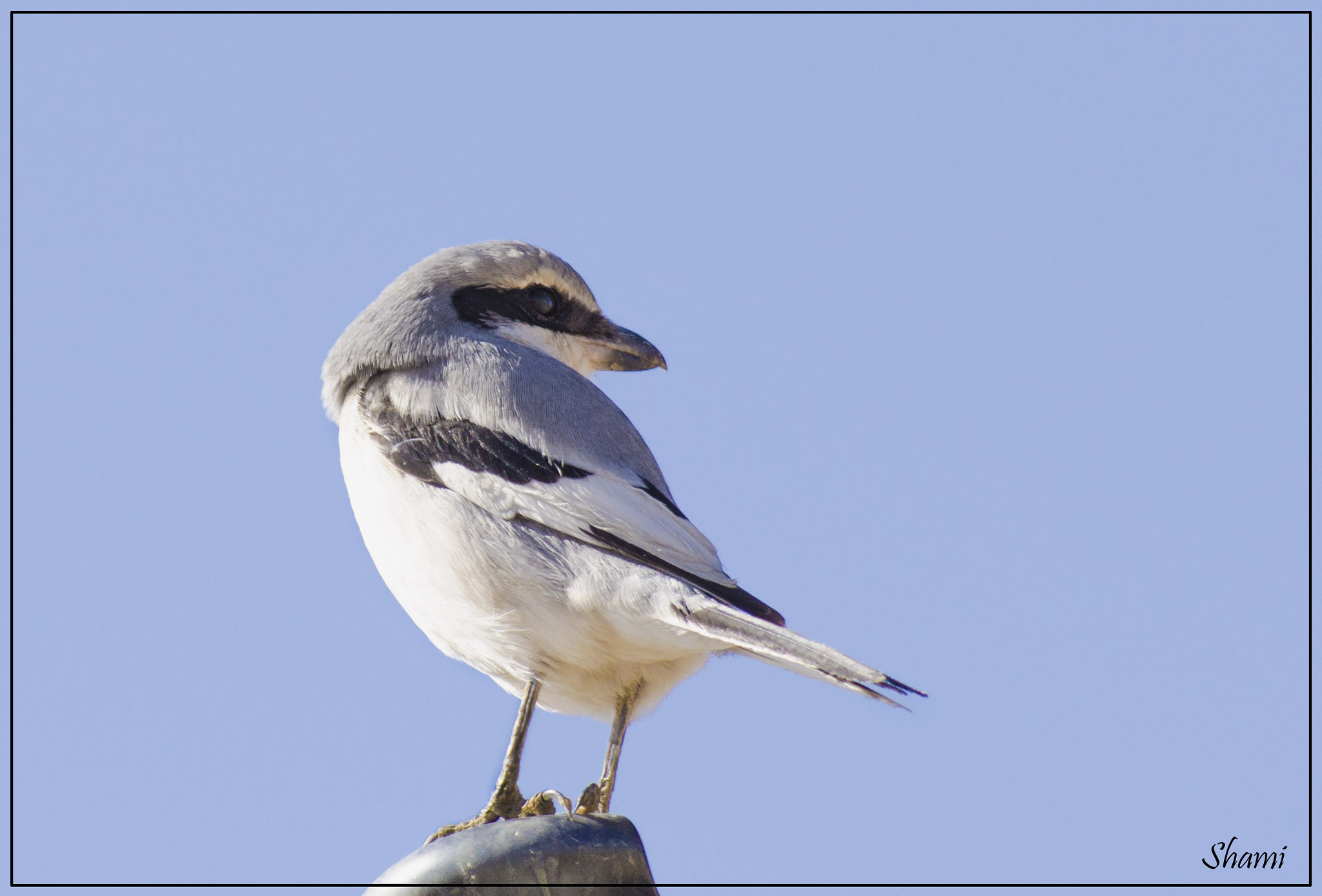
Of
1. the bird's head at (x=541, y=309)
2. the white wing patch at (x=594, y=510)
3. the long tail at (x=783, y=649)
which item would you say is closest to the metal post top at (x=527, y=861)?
the long tail at (x=783, y=649)

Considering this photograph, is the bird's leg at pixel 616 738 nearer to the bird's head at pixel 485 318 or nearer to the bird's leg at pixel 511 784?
the bird's leg at pixel 511 784

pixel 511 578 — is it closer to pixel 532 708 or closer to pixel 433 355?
pixel 532 708

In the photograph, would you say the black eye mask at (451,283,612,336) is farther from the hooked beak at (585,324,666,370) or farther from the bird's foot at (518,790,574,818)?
the bird's foot at (518,790,574,818)

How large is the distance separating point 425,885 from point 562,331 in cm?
282

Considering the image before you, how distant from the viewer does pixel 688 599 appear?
4770 millimetres

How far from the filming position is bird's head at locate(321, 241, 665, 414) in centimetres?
593

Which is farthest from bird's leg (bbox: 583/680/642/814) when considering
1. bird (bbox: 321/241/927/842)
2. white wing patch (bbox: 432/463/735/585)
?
white wing patch (bbox: 432/463/735/585)

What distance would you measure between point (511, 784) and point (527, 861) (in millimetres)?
732

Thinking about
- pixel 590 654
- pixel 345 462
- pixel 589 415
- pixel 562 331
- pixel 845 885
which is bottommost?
pixel 845 885

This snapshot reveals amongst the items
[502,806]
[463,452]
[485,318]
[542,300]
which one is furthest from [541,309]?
[502,806]

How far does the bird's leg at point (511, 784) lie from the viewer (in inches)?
199

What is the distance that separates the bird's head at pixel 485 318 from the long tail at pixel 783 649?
1769 millimetres

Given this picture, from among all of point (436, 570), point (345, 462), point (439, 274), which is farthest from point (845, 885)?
point (439, 274)

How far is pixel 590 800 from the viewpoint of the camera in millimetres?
5289
